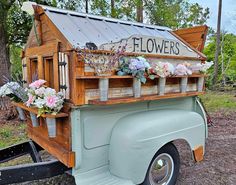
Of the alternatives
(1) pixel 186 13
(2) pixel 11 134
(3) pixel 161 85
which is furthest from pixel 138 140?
(1) pixel 186 13

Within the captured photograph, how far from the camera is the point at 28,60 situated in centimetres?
273

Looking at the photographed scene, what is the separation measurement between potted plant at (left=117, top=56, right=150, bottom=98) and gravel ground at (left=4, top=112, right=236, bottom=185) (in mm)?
1393

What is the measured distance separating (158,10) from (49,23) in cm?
887

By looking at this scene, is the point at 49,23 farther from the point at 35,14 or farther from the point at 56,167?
the point at 56,167

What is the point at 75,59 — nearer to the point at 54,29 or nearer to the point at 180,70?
the point at 54,29

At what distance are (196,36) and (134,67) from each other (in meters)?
1.64

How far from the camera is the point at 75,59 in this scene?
1883 mm

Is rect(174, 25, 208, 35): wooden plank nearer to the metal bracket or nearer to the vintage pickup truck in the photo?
the vintage pickup truck

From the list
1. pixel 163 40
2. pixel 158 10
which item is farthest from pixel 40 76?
pixel 158 10

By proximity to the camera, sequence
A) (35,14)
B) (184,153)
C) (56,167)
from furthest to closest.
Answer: (184,153)
(35,14)
(56,167)

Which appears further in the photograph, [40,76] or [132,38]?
[40,76]

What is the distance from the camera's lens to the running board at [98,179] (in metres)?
2.07

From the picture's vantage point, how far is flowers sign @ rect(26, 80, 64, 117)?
1929 mm

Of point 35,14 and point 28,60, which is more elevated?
point 35,14
